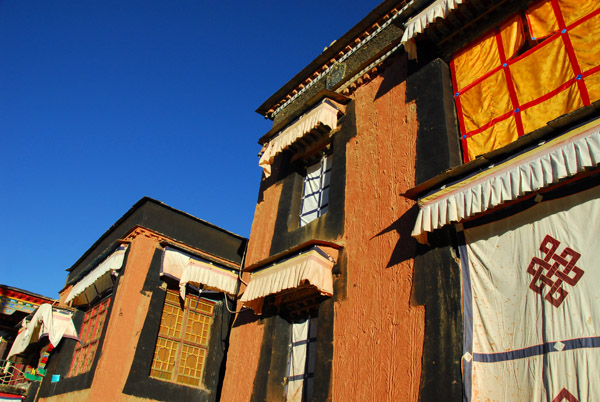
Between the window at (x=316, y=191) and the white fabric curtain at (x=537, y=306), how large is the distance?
3.74m

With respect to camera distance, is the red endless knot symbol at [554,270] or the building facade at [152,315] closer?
the red endless knot symbol at [554,270]

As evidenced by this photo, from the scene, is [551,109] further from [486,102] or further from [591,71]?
[486,102]

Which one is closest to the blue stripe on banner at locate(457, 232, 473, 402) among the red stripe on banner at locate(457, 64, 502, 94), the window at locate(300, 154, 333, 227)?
the red stripe on banner at locate(457, 64, 502, 94)

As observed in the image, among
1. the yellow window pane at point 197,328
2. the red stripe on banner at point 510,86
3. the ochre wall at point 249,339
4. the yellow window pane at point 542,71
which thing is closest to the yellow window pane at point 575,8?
the yellow window pane at point 542,71

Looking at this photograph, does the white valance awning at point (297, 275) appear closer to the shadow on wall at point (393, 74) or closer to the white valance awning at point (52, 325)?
the shadow on wall at point (393, 74)

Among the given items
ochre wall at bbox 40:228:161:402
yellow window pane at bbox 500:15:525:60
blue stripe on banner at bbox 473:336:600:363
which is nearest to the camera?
blue stripe on banner at bbox 473:336:600:363

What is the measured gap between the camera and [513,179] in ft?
14.3

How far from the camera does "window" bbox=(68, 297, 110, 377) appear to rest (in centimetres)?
912

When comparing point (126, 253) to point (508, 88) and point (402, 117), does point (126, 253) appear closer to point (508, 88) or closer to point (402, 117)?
point (402, 117)

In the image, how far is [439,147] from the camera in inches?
230

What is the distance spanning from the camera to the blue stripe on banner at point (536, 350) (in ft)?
11.5

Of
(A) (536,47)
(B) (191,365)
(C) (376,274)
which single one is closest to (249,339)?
(B) (191,365)

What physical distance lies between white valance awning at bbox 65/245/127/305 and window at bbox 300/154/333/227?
4.10 m

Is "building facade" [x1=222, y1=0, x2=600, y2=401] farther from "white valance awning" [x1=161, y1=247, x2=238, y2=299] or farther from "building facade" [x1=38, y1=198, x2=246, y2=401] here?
"building facade" [x1=38, y1=198, x2=246, y2=401]
